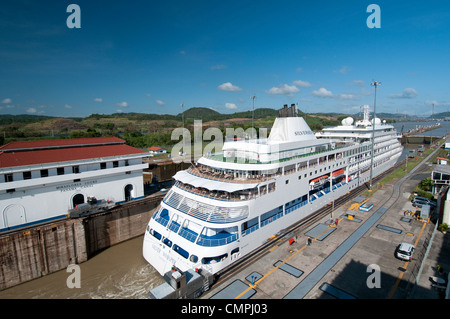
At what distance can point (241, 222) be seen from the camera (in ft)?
51.9

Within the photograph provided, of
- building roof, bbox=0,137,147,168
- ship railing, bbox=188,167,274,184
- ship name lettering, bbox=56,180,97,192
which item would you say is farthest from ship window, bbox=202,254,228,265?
building roof, bbox=0,137,147,168

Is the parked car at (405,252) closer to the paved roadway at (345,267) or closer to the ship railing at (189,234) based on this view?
the paved roadway at (345,267)

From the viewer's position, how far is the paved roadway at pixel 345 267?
13188 millimetres

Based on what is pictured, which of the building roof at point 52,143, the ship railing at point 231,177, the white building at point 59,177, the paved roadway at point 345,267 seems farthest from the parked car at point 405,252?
the building roof at point 52,143

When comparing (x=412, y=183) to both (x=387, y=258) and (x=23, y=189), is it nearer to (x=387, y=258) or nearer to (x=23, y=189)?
(x=387, y=258)

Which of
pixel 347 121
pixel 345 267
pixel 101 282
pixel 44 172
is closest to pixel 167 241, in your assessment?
pixel 101 282

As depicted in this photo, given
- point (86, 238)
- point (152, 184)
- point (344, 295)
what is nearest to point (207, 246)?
point (344, 295)

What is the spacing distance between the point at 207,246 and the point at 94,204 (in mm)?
12760

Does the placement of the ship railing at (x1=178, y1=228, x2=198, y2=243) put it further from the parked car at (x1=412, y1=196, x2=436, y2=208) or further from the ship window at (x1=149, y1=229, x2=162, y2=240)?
the parked car at (x1=412, y1=196, x2=436, y2=208)

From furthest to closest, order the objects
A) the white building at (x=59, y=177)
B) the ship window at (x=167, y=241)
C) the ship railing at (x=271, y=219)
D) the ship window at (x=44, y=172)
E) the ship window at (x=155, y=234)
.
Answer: the ship window at (x=44, y=172) → the white building at (x=59, y=177) → the ship railing at (x=271, y=219) → the ship window at (x=155, y=234) → the ship window at (x=167, y=241)

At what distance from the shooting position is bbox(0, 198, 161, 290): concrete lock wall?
56.9ft

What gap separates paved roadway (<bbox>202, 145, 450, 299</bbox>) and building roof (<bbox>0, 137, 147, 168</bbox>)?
16701 millimetres

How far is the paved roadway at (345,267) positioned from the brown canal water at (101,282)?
5.81m

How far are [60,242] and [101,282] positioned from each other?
5.01 meters
